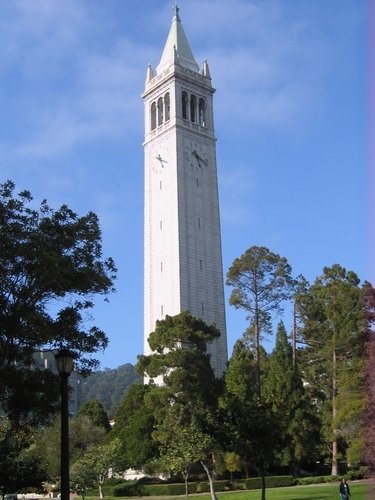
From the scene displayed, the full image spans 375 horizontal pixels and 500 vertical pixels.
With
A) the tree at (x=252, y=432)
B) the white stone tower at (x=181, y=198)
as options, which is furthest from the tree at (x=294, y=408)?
the tree at (x=252, y=432)

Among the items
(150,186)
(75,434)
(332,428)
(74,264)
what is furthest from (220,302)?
(74,264)

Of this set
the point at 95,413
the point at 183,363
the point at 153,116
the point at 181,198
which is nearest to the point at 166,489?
the point at 183,363

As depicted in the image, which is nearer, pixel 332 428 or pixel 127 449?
pixel 332 428

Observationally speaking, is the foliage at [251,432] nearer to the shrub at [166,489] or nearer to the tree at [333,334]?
the tree at [333,334]

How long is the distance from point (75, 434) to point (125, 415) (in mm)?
4689

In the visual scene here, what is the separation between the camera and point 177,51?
254ft

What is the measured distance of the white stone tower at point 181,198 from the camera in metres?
67.2

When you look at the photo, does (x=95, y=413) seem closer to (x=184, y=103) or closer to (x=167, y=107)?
(x=167, y=107)

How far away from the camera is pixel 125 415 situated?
181ft

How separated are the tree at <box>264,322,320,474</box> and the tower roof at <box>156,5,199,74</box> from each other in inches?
1486

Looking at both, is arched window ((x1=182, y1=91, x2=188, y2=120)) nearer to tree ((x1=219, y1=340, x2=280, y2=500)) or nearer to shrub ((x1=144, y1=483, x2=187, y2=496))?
shrub ((x1=144, y1=483, x2=187, y2=496))

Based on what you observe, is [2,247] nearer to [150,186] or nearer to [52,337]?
[52,337]

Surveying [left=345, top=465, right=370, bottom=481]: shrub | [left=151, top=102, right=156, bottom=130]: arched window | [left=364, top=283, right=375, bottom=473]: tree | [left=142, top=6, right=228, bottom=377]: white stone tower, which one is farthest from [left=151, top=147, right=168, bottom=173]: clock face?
[left=364, top=283, right=375, bottom=473]: tree

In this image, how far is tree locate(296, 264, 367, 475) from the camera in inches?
1756
